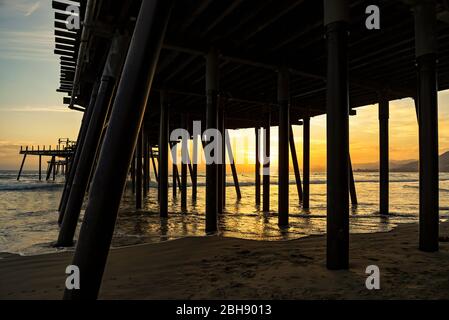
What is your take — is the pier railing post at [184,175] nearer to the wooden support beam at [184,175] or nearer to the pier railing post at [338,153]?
the wooden support beam at [184,175]

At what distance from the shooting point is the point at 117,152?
8.25 feet

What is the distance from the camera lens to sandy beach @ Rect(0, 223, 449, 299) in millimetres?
3354

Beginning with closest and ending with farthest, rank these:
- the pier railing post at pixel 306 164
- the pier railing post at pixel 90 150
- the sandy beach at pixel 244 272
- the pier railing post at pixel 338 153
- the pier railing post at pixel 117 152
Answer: the pier railing post at pixel 117 152, the sandy beach at pixel 244 272, the pier railing post at pixel 338 153, the pier railing post at pixel 90 150, the pier railing post at pixel 306 164

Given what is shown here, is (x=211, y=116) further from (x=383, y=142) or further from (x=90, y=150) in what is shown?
(x=383, y=142)

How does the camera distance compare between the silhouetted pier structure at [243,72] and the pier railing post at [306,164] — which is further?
the pier railing post at [306,164]

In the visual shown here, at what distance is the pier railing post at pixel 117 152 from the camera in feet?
8.05

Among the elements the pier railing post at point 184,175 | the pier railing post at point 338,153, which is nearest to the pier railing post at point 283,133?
the pier railing post at point 338,153

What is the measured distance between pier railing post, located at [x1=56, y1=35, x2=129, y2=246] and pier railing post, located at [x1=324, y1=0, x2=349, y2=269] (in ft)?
14.3

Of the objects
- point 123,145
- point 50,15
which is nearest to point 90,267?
point 123,145

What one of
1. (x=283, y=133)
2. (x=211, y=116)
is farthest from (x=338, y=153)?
(x=283, y=133)

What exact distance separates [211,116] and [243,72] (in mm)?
2907

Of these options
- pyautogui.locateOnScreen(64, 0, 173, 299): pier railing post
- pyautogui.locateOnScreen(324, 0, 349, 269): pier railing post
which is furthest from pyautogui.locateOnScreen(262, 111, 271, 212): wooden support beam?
pyautogui.locateOnScreen(64, 0, 173, 299): pier railing post

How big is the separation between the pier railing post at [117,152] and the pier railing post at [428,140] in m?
4.20

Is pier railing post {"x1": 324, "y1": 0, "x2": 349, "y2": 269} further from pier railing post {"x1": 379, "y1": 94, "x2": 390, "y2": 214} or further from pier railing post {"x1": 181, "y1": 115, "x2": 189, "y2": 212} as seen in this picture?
pier railing post {"x1": 181, "y1": 115, "x2": 189, "y2": 212}
